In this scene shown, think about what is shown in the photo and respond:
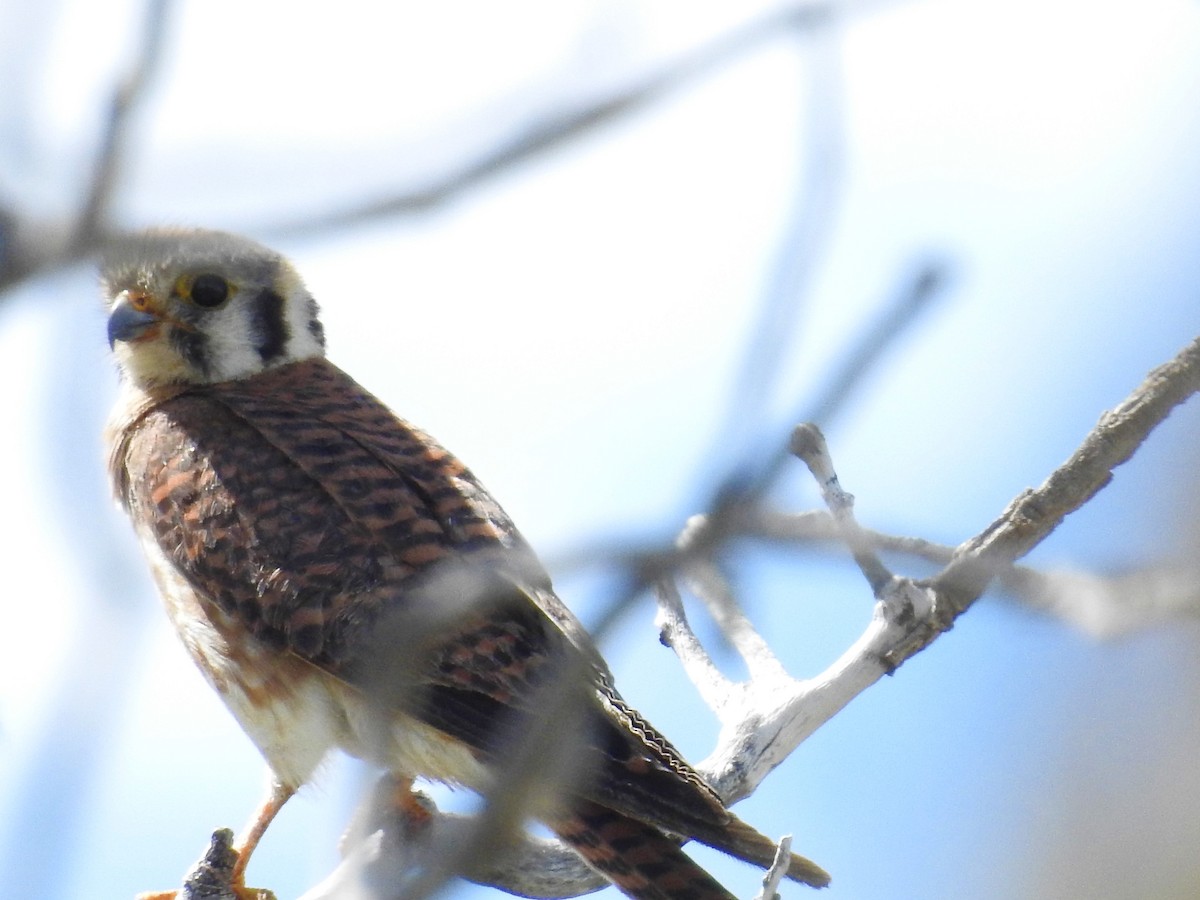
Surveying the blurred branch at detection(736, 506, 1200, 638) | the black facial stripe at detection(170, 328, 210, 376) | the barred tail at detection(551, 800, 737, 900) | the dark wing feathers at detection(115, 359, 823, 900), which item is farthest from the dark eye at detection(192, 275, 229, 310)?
the blurred branch at detection(736, 506, 1200, 638)

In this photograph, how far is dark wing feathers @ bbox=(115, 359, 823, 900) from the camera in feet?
9.49

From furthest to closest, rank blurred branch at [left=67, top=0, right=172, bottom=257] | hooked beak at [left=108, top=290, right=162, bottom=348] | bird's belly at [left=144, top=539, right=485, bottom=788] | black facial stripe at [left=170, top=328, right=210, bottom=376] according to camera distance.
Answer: black facial stripe at [left=170, top=328, right=210, bottom=376], hooked beak at [left=108, top=290, right=162, bottom=348], bird's belly at [left=144, top=539, right=485, bottom=788], blurred branch at [left=67, top=0, right=172, bottom=257]

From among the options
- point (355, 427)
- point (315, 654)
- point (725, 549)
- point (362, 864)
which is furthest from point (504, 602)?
point (725, 549)

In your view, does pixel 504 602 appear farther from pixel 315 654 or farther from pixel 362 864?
pixel 362 864

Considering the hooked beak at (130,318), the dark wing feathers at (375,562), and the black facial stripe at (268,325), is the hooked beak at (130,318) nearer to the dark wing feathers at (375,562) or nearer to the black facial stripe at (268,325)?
the dark wing feathers at (375,562)

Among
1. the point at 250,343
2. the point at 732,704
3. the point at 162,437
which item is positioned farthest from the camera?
the point at 250,343

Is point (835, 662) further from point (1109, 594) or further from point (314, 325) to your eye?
point (314, 325)

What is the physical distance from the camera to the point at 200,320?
4355 mm

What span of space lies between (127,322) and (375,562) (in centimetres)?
127

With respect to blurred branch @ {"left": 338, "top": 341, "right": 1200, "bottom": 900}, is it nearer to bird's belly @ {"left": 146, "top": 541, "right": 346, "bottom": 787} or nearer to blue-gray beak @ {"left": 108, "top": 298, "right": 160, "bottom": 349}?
bird's belly @ {"left": 146, "top": 541, "right": 346, "bottom": 787}

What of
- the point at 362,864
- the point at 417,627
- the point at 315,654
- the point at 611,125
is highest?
the point at 611,125

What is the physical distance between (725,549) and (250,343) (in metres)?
3.51

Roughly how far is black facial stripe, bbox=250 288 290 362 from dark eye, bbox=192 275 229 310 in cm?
10

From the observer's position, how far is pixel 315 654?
11.0 feet
